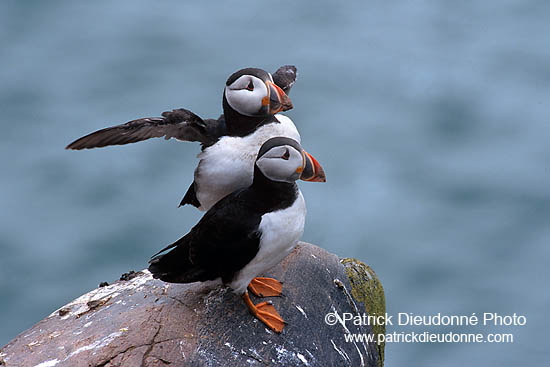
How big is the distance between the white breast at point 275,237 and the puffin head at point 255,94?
0.47 metres

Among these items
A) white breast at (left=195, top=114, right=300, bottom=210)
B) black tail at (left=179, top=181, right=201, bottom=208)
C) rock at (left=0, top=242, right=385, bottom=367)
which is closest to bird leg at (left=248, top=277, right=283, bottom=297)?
rock at (left=0, top=242, right=385, bottom=367)

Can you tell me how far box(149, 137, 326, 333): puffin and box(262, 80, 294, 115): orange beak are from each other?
26 cm

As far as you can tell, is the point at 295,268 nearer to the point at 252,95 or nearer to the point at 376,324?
the point at 376,324

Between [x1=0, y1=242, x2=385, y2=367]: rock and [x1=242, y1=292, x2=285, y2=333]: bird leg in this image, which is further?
[x1=242, y1=292, x2=285, y2=333]: bird leg

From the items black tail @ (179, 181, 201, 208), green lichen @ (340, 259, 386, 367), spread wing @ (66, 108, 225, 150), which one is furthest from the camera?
green lichen @ (340, 259, 386, 367)

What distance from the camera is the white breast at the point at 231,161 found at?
11.7 feet

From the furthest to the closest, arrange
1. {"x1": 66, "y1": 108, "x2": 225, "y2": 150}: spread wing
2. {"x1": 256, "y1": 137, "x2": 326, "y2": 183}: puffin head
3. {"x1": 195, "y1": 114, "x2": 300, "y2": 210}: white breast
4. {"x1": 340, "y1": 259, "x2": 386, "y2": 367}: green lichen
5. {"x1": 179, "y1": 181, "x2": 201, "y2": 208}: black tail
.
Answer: {"x1": 340, "y1": 259, "x2": 386, "y2": 367}: green lichen < {"x1": 179, "y1": 181, "x2": 201, "y2": 208}: black tail < {"x1": 195, "y1": 114, "x2": 300, "y2": 210}: white breast < {"x1": 66, "y1": 108, "x2": 225, "y2": 150}: spread wing < {"x1": 256, "y1": 137, "x2": 326, "y2": 183}: puffin head

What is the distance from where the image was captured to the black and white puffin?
3.44m

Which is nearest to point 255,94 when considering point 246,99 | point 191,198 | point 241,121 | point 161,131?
point 246,99

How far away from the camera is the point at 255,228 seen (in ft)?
10.5

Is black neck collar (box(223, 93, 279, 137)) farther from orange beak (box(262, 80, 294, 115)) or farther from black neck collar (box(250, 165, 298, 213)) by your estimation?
black neck collar (box(250, 165, 298, 213))

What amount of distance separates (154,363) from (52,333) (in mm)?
698

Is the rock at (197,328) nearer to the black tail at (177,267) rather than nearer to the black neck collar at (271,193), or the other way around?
the black tail at (177,267)

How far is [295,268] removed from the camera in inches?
153
